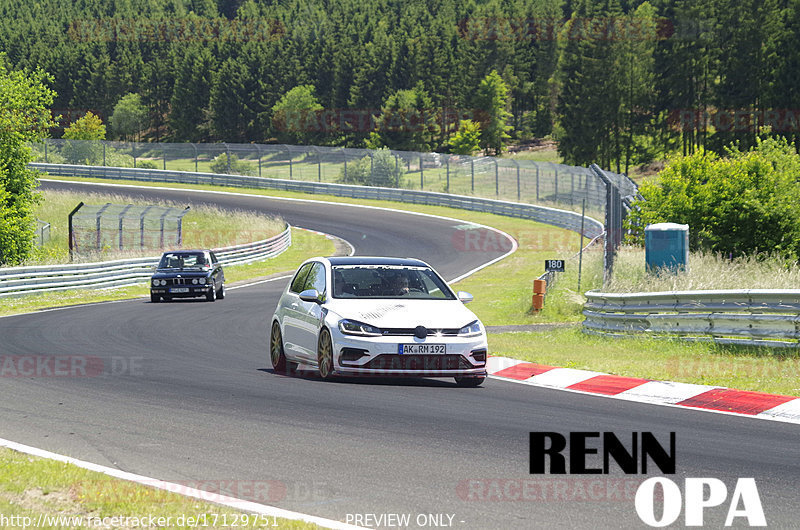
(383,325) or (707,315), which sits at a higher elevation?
(383,325)

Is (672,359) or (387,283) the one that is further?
(672,359)

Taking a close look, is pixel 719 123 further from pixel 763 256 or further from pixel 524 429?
pixel 524 429

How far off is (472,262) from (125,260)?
14595 millimetres

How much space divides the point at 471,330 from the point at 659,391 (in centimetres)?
222

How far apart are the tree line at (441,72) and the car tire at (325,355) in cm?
6474

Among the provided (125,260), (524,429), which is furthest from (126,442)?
(125,260)

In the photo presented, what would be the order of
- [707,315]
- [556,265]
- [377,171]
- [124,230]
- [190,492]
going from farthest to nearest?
1. [377,171]
2. [124,230]
3. [556,265]
4. [707,315]
5. [190,492]

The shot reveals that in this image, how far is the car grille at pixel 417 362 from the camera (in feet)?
35.6

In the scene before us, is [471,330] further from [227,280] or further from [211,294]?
[227,280]

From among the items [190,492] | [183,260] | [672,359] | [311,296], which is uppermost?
[311,296]

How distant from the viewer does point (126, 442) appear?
7863mm

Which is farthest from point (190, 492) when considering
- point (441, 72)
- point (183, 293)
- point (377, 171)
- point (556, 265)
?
point (441, 72)

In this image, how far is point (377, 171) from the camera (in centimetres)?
7138

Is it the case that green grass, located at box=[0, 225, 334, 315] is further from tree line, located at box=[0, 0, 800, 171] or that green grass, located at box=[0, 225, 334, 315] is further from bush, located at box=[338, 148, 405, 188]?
tree line, located at box=[0, 0, 800, 171]
